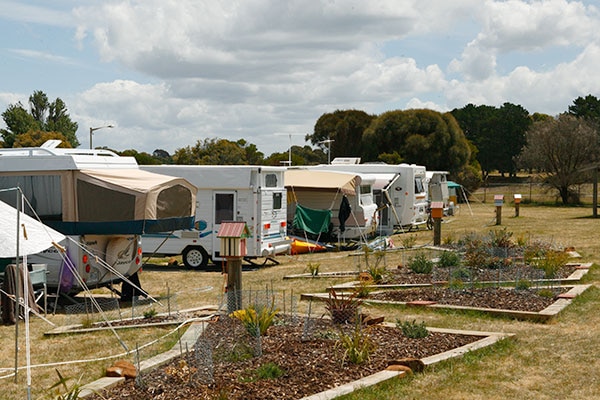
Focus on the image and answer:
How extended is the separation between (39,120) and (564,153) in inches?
1604

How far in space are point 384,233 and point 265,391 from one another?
20.9 meters

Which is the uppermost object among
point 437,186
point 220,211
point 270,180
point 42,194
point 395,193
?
point 270,180

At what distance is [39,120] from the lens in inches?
2454

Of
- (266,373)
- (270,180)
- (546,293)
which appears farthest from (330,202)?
(266,373)

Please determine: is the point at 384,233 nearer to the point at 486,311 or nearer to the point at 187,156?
the point at 486,311

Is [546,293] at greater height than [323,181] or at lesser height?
lesser

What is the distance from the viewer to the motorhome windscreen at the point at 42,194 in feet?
41.4

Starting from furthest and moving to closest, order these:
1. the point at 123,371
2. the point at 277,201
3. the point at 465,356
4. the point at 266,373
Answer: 1. the point at 277,201
2. the point at 465,356
3. the point at 123,371
4. the point at 266,373

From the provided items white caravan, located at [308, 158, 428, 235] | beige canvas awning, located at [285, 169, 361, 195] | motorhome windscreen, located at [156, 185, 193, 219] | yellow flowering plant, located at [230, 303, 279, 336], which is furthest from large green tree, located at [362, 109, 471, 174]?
yellow flowering plant, located at [230, 303, 279, 336]

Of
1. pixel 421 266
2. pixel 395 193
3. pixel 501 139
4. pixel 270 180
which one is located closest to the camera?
pixel 421 266

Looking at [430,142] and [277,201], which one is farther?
[430,142]

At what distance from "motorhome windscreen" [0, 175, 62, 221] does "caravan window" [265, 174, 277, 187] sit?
6.77 metres

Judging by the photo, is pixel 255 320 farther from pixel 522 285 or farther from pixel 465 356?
pixel 522 285

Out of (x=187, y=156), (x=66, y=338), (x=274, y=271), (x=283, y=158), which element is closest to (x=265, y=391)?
(x=66, y=338)
